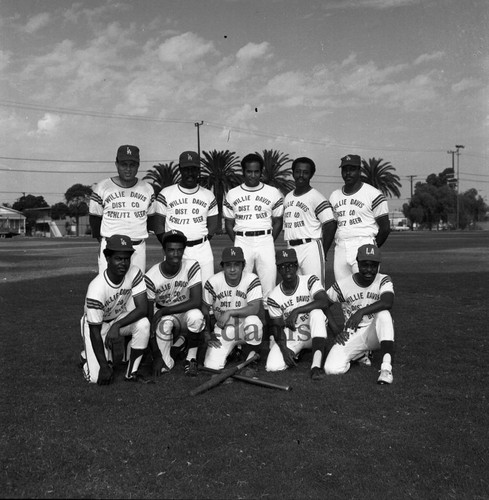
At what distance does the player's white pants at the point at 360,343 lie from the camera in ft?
17.4

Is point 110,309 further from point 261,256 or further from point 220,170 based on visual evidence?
point 220,170

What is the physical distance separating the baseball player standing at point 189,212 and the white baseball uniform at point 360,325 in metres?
1.50

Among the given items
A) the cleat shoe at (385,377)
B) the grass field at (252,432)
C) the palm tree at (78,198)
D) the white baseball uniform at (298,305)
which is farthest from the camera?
the palm tree at (78,198)

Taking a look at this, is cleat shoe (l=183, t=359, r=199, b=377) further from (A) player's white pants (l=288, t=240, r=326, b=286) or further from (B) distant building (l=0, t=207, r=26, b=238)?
(B) distant building (l=0, t=207, r=26, b=238)

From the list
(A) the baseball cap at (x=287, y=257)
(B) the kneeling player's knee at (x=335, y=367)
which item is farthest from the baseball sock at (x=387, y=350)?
(A) the baseball cap at (x=287, y=257)

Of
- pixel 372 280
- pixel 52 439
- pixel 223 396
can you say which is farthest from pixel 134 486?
pixel 372 280

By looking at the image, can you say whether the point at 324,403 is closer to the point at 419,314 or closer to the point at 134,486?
the point at 134,486

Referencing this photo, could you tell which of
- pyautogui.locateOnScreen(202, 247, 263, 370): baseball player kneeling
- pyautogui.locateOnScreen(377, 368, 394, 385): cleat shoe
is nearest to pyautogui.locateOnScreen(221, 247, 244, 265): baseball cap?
pyautogui.locateOnScreen(202, 247, 263, 370): baseball player kneeling

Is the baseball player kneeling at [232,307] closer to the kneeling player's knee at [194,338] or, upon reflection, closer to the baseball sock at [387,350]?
the kneeling player's knee at [194,338]

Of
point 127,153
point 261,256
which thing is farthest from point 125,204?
point 261,256

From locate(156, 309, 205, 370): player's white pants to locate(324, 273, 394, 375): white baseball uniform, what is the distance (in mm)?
1353

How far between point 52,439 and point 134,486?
3.13ft

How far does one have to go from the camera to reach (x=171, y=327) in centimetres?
562

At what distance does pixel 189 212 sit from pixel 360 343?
233 centimetres
